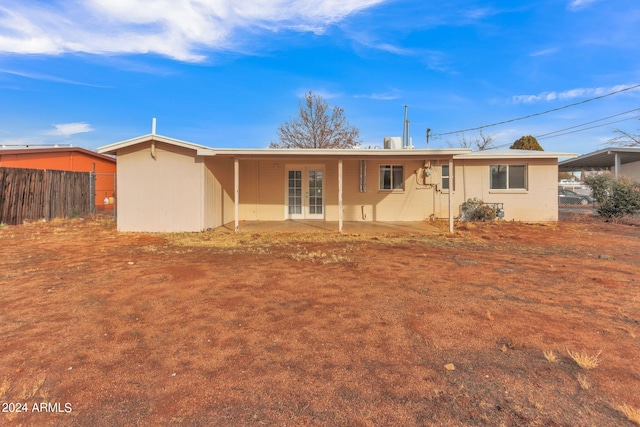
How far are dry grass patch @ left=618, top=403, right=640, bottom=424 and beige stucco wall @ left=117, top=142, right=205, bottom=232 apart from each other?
961cm

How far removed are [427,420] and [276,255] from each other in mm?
5033

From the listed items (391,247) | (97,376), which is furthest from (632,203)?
(97,376)

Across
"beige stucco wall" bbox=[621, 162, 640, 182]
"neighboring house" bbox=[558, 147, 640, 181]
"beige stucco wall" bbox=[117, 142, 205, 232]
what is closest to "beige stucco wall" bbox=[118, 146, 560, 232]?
"beige stucco wall" bbox=[117, 142, 205, 232]

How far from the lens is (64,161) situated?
19.1 metres

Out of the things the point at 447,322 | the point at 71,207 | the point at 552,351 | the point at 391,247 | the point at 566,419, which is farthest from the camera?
the point at 71,207

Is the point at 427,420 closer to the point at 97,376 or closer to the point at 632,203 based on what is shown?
the point at 97,376

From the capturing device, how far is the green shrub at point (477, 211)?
1230cm

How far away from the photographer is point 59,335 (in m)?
3.17

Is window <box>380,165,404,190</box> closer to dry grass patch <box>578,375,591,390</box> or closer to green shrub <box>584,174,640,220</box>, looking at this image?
green shrub <box>584,174,640,220</box>

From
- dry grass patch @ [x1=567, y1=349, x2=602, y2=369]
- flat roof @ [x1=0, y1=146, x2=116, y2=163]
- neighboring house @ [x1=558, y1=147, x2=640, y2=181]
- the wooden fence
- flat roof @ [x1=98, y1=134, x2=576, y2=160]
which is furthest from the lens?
flat roof @ [x1=0, y1=146, x2=116, y2=163]

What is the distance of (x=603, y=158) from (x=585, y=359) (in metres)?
18.8

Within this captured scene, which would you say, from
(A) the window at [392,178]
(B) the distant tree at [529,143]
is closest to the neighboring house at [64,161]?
(A) the window at [392,178]

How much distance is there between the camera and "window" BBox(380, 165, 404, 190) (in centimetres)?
1261

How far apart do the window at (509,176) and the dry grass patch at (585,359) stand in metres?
11.1
